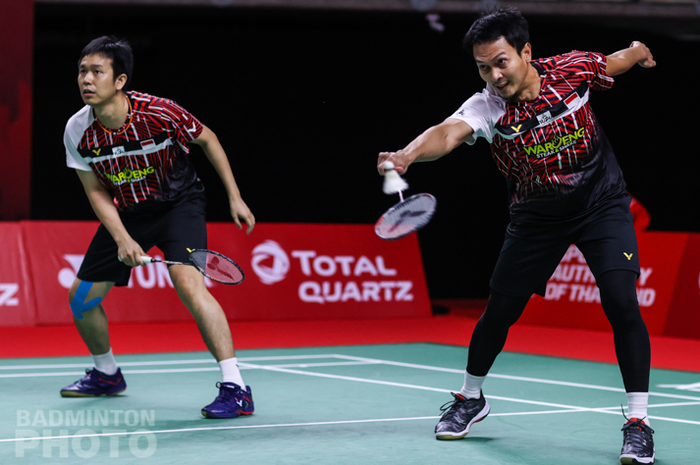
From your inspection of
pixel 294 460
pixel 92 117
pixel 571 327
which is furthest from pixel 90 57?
pixel 571 327

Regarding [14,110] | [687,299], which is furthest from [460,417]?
[14,110]

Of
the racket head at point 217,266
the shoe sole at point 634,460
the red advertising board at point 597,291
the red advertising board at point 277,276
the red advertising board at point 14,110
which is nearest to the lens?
the shoe sole at point 634,460

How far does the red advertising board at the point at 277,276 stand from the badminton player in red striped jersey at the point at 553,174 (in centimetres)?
541

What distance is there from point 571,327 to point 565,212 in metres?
5.39

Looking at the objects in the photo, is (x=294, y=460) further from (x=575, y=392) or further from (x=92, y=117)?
(x=575, y=392)

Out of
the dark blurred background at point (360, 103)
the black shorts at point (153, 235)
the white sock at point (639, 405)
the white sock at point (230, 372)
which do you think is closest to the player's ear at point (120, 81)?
the black shorts at point (153, 235)

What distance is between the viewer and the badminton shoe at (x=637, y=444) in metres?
3.47

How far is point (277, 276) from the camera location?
935 centimetres

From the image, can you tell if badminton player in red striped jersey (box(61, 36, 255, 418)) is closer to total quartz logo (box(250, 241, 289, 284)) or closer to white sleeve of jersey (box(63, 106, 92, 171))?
white sleeve of jersey (box(63, 106, 92, 171))

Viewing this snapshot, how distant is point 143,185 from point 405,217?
151 cm

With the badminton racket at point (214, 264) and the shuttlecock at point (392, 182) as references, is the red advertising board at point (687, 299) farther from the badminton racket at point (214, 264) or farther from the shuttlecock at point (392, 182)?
the shuttlecock at point (392, 182)

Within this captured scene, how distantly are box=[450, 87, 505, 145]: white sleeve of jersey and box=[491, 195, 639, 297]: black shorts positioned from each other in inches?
17.1

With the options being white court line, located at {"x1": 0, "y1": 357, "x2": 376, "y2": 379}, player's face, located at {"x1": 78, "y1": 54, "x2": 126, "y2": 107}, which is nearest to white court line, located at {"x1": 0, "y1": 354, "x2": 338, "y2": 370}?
white court line, located at {"x1": 0, "y1": 357, "x2": 376, "y2": 379}

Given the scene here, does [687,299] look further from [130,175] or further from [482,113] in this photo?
[130,175]
